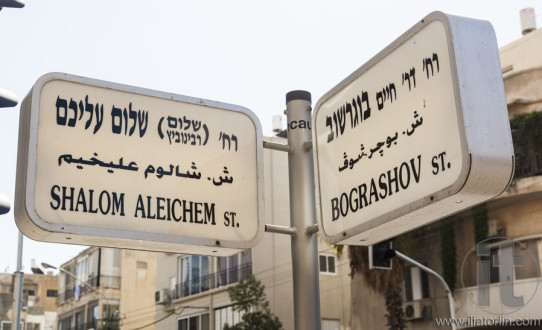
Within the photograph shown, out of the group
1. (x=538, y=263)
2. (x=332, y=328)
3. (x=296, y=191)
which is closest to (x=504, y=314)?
(x=538, y=263)

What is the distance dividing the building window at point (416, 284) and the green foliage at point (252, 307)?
6708mm

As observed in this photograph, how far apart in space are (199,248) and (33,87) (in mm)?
1087

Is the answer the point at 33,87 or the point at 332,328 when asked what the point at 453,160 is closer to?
the point at 33,87

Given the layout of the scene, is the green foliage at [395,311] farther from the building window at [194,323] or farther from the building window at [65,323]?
the building window at [65,323]

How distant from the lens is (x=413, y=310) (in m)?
30.5

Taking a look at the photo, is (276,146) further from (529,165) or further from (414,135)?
(529,165)

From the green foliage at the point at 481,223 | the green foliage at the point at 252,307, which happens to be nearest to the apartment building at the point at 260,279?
the green foliage at the point at 252,307

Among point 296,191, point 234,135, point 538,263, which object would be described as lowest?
point 296,191

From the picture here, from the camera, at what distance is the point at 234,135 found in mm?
4133

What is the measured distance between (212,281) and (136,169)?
126 feet

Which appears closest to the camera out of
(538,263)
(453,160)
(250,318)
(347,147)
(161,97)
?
(453,160)

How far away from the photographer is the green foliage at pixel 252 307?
114 ft

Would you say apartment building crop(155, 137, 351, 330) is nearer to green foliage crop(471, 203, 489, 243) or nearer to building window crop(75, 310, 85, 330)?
green foliage crop(471, 203, 489, 243)

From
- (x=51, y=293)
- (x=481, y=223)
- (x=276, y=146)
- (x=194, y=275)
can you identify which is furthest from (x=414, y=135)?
(x=51, y=293)
